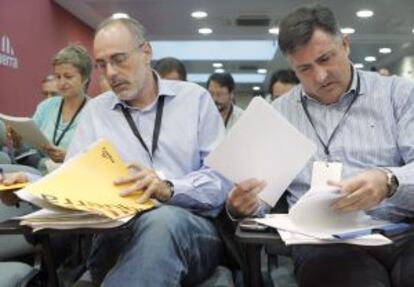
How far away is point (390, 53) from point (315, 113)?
8259mm

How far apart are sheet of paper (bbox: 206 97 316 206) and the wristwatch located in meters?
0.19

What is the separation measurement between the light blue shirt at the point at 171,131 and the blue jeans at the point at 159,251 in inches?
9.9

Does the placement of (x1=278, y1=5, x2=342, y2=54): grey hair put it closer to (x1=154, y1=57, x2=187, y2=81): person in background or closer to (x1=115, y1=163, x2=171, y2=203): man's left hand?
(x1=115, y1=163, x2=171, y2=203): man's left hand

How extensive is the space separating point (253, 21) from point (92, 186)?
5.99 metres

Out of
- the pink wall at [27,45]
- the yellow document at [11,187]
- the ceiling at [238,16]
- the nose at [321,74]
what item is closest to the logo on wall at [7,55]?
the pink wall at [27,45]

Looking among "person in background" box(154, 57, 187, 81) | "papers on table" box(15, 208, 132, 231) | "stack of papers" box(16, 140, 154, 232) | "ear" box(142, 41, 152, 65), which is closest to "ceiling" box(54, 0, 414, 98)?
"person in background" box(154, 57, 187, 81)

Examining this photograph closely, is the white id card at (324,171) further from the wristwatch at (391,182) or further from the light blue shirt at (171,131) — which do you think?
the light blue shirt at (171,131)

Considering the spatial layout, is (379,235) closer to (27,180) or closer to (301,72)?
(301,72)

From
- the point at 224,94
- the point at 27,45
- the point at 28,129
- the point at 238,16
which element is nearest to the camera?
the point at 28,129

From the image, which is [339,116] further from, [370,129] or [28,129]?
[28,129]

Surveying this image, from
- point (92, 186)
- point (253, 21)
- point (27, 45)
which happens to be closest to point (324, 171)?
point (92, 186)

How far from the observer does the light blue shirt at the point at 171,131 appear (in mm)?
1724

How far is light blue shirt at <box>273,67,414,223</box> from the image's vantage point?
5.01 ft

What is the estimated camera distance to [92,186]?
4.15 feet
